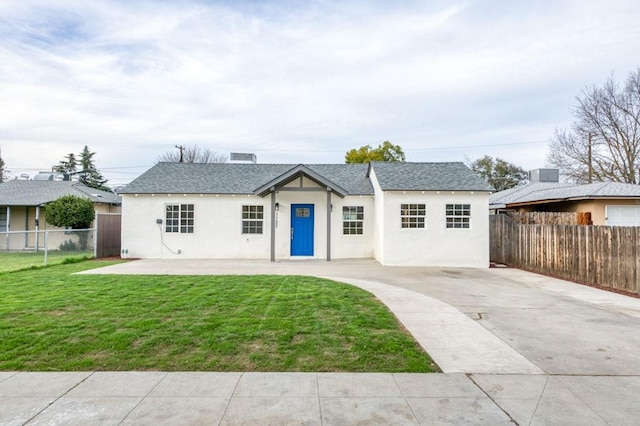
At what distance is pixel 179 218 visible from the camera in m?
15.6

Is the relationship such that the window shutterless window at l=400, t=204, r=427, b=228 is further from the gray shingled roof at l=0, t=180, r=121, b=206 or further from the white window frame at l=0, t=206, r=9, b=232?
the white window frame at l=0, t=206, r=9, b=232

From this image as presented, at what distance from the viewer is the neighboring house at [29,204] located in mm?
19453

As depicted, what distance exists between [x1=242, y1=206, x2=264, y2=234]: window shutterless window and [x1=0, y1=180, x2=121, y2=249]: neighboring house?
10.4m

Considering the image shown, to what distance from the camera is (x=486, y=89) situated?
16719mm

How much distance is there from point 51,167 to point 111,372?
5655 cm

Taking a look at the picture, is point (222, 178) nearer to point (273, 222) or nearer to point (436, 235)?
point (273, 222)

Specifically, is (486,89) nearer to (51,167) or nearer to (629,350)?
(629,350)

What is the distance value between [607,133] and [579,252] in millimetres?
21625

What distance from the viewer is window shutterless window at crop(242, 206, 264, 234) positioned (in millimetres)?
15612

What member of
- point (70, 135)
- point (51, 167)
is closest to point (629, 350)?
point (70, 135)

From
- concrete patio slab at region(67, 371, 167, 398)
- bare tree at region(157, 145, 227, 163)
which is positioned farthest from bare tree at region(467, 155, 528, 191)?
concrete patio slab at region(67, 371, 167, 398)

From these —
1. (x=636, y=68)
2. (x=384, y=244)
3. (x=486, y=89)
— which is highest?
(x=636, y=68)

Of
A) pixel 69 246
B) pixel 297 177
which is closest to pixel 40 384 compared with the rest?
pixel 297 177

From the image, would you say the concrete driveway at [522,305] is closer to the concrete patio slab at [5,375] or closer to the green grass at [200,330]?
the green grass at [200,330]
